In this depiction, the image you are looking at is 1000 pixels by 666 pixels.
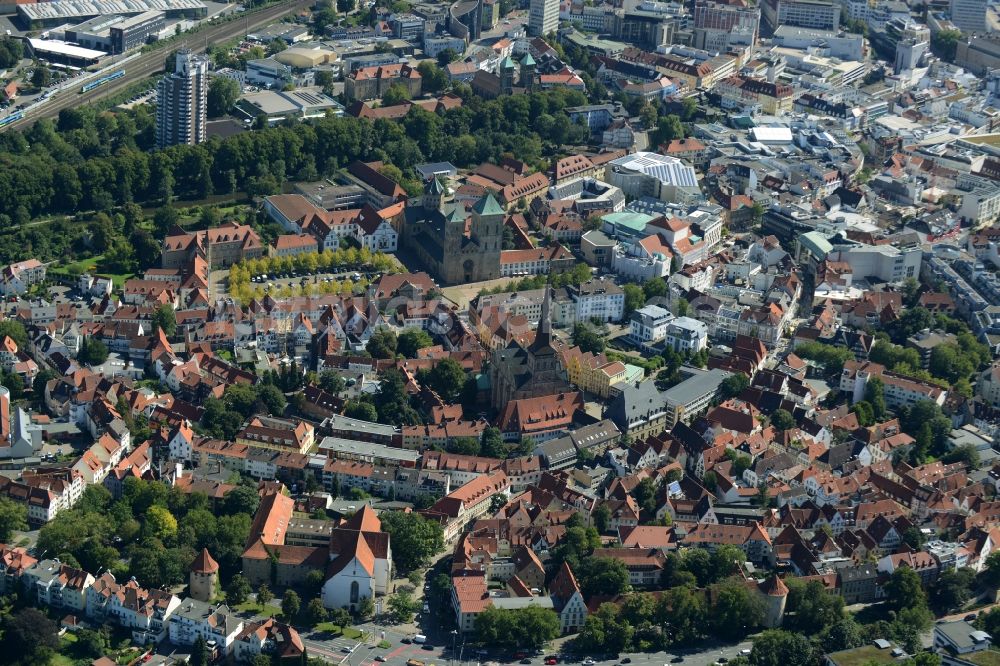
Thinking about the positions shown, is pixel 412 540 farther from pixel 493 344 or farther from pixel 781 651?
pixel 493 344

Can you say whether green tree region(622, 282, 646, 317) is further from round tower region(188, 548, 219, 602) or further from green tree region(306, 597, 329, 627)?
round tower region(188, 548, 219, 602)

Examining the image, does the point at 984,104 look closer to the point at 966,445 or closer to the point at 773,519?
the point at 966,445

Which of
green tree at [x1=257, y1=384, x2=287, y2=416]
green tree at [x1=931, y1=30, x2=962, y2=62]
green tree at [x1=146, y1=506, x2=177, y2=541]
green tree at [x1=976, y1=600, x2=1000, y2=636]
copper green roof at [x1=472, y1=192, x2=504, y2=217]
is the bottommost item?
green tree at [x1=931, y1=30, x2=962, y2=62]

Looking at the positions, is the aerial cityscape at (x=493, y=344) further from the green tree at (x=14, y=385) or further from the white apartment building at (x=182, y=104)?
the green tree at (x=14, y=385)

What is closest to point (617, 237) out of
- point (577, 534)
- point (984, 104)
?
point (577, 534)

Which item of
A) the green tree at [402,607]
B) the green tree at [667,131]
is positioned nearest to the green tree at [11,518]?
the green tree at [402,607]

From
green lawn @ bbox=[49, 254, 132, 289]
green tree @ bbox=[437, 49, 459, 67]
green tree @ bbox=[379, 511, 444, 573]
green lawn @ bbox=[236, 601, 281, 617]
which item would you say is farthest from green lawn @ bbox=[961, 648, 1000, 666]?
green tree @ bbox=[437, 49, 459, 67]

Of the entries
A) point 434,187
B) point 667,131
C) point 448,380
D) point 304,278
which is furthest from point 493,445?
point 667,131
